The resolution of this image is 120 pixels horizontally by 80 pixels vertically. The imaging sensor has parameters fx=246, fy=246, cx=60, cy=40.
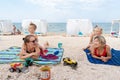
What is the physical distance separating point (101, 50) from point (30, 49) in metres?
1.63

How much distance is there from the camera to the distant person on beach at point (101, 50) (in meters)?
5.52

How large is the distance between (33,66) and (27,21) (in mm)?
14793

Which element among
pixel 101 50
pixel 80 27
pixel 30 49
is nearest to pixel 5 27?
pixel 80 27

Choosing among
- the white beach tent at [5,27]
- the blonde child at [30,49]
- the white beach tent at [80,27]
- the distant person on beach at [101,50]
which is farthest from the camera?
the white beach tent at [5,27]

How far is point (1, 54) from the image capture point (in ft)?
20.6

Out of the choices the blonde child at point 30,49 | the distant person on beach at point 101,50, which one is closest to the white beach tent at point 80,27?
the distant person on beach at point 101,50

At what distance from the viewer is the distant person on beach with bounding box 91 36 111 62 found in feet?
18.1

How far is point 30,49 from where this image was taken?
17.9ft

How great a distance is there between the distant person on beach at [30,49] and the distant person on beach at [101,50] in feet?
4.36

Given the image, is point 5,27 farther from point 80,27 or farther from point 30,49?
point 30,49

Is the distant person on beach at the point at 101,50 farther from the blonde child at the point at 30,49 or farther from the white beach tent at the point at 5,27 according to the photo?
the white beach tent at the point at 5,27

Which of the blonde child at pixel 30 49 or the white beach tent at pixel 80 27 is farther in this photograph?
the white beach tent at pixel 80 27

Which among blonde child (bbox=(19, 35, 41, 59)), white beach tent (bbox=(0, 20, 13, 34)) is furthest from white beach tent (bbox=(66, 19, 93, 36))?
blonde child (bbox=(19, 35, 41, 59))

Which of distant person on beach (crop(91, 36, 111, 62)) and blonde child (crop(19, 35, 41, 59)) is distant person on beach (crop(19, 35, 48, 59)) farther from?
distant person on beach (crop(91, 36, 111, 62))
